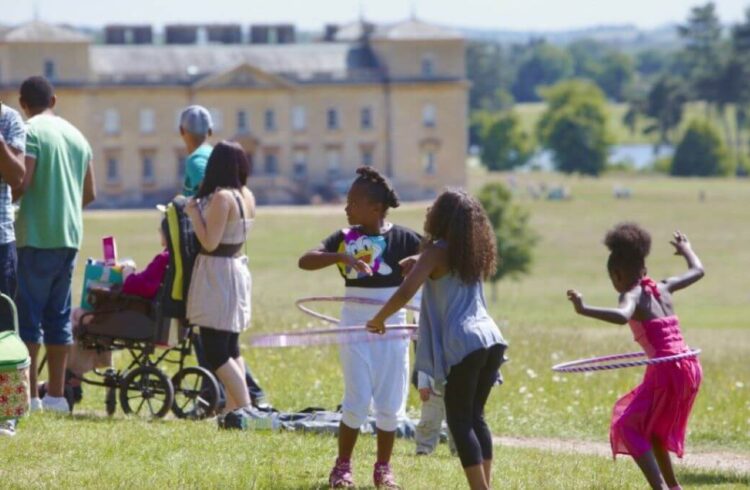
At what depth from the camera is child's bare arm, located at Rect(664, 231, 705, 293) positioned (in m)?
8.78

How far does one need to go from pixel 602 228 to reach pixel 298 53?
1417 inches

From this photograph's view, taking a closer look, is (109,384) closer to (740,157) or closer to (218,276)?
(218,276)

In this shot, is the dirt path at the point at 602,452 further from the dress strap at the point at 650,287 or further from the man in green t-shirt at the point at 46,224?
the man in green t-shirt at the point at 46,224

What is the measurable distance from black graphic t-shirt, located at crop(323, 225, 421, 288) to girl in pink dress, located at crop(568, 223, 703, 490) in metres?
0.99

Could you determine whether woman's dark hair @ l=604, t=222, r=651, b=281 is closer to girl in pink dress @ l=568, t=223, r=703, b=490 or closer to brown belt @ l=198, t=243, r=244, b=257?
girl in pink dress @ l=568, t=223, r=703, b=490

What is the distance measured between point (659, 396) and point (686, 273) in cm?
70

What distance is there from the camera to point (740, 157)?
6186 inches

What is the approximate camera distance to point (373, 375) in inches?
350

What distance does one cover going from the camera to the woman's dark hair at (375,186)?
8852 millimetres

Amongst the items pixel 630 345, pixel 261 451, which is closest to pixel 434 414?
pixel 261 451

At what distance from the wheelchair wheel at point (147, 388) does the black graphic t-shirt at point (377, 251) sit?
2689 mm

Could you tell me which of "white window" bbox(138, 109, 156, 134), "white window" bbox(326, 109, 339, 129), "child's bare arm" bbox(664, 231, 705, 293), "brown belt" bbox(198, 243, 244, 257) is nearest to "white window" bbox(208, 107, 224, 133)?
"white window" bbox(138, 109, 156, 134)

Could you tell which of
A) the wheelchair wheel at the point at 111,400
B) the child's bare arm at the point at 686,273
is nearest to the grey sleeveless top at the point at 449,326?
the child's bare arm at the point at 686,273

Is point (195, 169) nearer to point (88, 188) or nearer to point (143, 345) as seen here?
point (88, 188)
